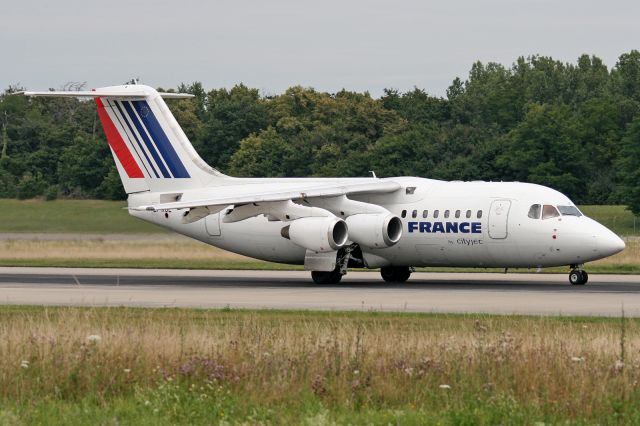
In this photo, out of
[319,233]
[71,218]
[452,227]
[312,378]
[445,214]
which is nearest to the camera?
[312,378]

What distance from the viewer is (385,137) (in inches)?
3578

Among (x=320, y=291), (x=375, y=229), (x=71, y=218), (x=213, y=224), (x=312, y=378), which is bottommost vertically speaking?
(x=320, y=291)

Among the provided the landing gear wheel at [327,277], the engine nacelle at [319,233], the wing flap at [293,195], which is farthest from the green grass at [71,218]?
the engine nacelle at [319,233]

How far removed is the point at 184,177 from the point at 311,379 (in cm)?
2680

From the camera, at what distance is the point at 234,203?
3662 centimetres

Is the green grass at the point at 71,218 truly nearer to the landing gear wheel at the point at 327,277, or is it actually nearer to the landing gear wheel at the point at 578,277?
the landing gear wheel at the point at 327,277

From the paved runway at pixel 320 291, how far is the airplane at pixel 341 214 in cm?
82

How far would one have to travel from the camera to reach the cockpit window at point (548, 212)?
3591 cm

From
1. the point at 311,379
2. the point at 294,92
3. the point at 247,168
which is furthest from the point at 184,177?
the point at 294,92

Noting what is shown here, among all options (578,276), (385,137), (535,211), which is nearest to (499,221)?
(535,211)

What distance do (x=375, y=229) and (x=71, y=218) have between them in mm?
26626

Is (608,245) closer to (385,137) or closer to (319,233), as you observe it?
(319,233)

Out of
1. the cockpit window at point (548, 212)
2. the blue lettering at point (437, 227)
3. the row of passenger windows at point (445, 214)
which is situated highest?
the cockpit window at point (548, 212)

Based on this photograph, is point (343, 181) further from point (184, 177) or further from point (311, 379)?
point (311, 379)
